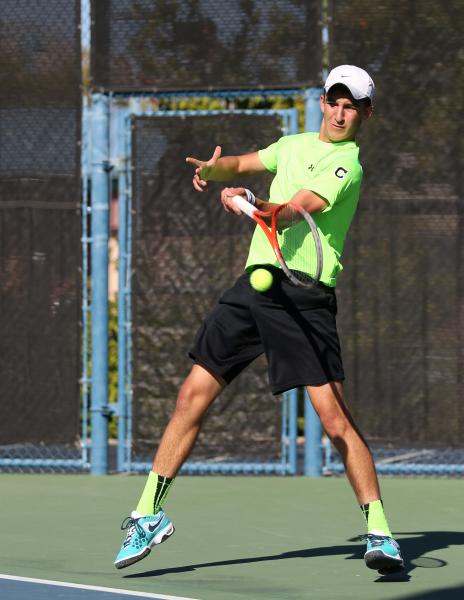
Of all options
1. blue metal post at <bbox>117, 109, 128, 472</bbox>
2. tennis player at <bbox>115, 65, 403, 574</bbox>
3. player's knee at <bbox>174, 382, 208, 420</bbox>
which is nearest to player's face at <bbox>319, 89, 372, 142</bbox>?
tennis player at <bbox>115, 65, 403, 574</bbox>

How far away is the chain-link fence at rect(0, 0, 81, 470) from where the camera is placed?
8.52 meters

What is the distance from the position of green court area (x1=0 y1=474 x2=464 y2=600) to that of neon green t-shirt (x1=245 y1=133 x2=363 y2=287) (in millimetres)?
1165

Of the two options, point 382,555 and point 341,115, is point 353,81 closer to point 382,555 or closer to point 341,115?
point 341,115

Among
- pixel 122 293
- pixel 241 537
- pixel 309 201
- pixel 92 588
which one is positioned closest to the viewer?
pixel 92 588

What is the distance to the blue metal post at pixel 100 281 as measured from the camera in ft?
27.8

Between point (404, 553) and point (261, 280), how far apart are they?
137 centimetres

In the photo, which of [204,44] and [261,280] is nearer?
[261,280]

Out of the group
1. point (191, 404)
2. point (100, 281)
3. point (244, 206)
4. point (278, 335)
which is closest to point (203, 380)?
point (191, 404)

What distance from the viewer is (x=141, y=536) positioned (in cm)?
546

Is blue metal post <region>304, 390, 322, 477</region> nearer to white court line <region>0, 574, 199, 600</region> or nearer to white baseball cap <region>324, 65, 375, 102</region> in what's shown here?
white baseball cap <region>324, 65, 375, 102</region>

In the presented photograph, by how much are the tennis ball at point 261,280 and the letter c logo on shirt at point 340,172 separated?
47 centimetres

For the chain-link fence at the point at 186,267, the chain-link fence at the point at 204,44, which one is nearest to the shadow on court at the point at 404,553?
the chain-link fence at the point at 186,267

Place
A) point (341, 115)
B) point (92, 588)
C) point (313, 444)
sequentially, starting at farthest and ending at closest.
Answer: point (313, 444) → point (341, 115) → point (92, 588)

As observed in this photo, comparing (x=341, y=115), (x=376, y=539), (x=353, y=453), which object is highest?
(x=341, y=115)
